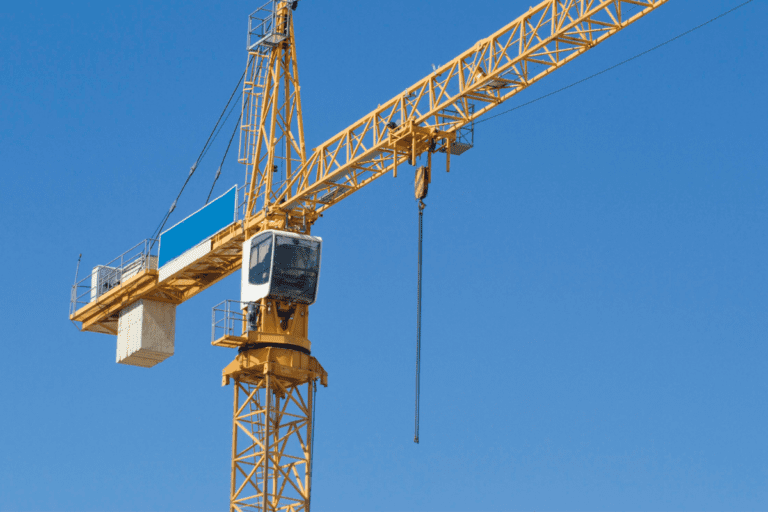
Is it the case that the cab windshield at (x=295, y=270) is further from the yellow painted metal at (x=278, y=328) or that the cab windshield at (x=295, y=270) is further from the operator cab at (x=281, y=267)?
the yellow painted metal at (x=278, y=328)

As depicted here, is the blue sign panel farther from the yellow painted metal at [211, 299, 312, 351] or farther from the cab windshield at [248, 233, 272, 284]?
the yellow painted metal at [211, 299, 312, 351]

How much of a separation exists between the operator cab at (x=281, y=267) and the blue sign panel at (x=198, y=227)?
240cm

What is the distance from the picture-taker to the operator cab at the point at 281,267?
6078cm

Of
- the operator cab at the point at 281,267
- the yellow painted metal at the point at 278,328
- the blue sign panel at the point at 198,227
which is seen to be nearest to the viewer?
the operator cab at the point at 281,267

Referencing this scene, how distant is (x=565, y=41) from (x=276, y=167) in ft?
56.9

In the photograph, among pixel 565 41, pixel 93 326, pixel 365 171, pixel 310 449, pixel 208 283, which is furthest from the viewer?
pixel 93 326

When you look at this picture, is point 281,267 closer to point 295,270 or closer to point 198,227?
point 295,270

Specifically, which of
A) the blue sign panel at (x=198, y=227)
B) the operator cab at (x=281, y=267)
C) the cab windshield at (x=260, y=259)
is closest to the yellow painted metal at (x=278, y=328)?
the operator cab at (x=281, y=267)

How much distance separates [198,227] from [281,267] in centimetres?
574

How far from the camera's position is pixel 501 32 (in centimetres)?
5200

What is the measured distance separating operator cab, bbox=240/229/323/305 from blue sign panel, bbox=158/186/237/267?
240 cm

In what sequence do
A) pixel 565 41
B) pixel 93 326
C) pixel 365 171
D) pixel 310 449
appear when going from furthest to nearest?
pixel 93 326
pixel 310 449
pixel 365 171
pixel 565 41

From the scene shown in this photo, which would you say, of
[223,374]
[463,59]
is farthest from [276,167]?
[463,59]

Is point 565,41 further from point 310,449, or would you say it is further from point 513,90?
point 310,449
